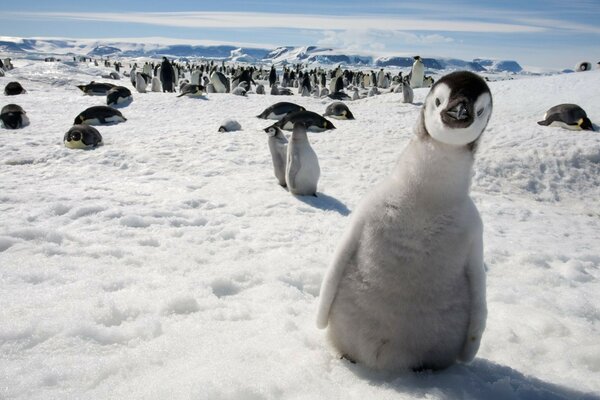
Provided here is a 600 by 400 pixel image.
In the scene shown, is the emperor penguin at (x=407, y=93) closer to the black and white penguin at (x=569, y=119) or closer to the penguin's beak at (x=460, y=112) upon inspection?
the black and white penguin at (x=569, y=119)

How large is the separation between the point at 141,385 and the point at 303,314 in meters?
1.15

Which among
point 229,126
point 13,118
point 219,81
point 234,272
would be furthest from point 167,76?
point 234,272

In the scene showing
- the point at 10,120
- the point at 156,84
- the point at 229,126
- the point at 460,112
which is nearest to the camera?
the point at 460,112

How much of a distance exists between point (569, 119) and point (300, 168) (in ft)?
22.1

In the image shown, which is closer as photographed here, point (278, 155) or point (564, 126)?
point (278, 155)

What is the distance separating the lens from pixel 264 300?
3023mm

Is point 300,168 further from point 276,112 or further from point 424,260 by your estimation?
point 276,112

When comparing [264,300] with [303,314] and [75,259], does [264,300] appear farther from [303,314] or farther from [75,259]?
[75,259]

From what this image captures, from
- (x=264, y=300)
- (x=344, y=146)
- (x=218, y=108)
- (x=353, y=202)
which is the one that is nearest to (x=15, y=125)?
(x=218, y=108)

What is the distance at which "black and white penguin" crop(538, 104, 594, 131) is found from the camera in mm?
9367

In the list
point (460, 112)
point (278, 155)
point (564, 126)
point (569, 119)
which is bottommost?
point (278, 155)

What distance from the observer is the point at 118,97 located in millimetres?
14891

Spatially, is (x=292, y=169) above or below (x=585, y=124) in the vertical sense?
below

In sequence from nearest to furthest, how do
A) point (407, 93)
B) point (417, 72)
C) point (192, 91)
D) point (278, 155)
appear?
1. point (278, 155)
2. point (407, 93)
3. point (192, 91)
4. point (417, 72)
